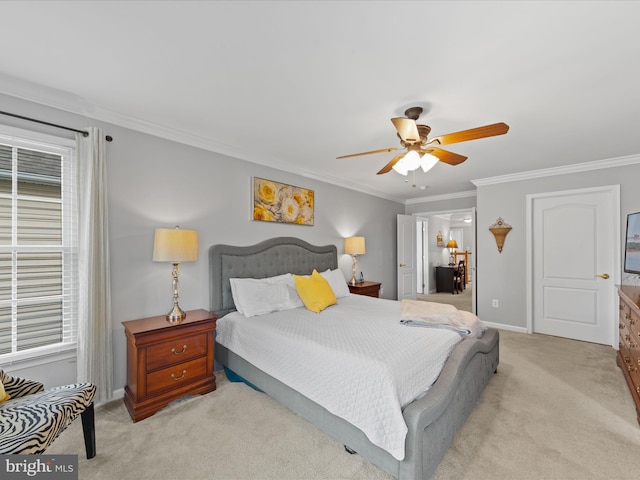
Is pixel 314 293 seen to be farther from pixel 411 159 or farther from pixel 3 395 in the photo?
pixel 3 395

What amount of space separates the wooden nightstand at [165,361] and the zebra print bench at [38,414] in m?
0.42

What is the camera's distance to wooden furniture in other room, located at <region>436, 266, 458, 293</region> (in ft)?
26.5

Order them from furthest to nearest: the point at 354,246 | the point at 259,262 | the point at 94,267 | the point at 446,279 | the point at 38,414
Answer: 1. the point at 446,279
2. the point at 354,246
3. the point at 259,262
4. the point at 94,267
5. the point at 38,414

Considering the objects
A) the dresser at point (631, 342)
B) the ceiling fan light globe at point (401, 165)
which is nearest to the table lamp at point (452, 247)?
the dresser at point (631, 342)

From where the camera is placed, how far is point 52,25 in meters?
1.50

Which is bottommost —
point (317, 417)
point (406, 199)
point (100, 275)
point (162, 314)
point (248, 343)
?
point (317, 417)

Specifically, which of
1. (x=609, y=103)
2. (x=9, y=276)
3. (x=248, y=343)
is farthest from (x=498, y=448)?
(x=9, y=276)

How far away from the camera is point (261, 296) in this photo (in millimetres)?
3033

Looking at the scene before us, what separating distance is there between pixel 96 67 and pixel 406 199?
5.66 metres

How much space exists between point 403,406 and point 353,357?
375 mm

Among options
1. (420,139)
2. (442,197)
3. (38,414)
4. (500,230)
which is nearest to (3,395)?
(38,414)

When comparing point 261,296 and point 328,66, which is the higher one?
point 328,66

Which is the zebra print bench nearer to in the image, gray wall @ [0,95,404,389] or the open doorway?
gray wall @ [0,95,404,389]

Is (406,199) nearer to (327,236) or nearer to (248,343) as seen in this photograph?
(327,236)
